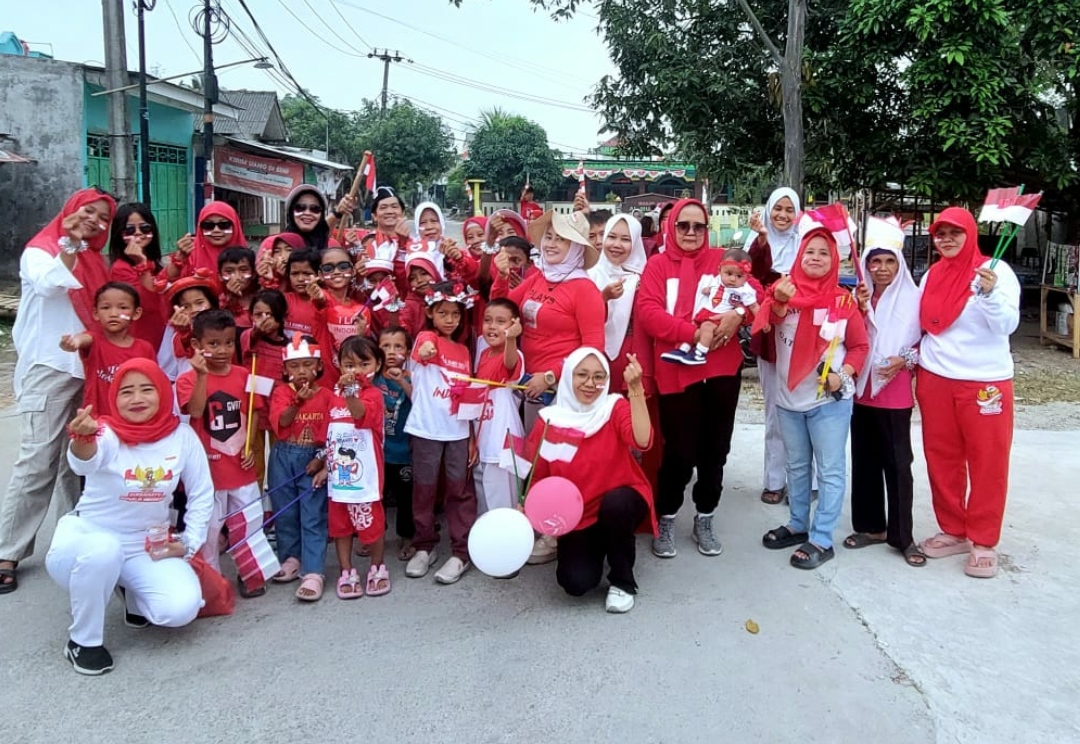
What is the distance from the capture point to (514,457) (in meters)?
3.86

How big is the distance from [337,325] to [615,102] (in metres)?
9.29

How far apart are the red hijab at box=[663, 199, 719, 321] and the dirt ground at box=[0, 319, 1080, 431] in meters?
3.31

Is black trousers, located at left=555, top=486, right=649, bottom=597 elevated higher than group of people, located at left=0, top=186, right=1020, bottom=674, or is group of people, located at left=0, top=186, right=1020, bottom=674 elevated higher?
group of people, located at left=0, top=186, right=1020, bottom=674

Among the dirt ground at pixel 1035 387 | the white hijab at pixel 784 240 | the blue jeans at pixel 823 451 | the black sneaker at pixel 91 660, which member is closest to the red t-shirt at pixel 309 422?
the black sneaker at pixel 91 660

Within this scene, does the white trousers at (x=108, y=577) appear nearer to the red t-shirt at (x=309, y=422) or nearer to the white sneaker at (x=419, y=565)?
the red t-shirt at (x=309, y=422)

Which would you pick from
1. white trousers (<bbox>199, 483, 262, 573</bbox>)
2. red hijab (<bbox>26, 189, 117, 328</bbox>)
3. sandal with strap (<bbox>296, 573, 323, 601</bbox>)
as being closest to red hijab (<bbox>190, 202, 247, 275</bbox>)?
red hijab (<bbox>26, 189, 117, 328</bbox>)

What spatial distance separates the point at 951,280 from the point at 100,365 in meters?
3.95

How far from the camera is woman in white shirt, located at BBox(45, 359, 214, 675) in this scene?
120 inches

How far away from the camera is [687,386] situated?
13.3 ft

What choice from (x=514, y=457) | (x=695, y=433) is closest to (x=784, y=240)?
(x=695, y=433)

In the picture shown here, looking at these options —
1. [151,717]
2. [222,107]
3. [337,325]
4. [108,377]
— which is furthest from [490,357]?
[222,107]

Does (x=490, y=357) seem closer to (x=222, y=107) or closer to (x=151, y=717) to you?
(x=151, y=717)

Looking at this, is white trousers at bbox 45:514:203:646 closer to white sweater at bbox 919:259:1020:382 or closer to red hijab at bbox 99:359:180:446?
red hijab at bbox 99:359:180:446

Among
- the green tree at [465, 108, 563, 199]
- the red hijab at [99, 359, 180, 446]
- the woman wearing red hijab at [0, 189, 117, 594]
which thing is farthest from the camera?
the green tree at [465, 108, 563, 199]
